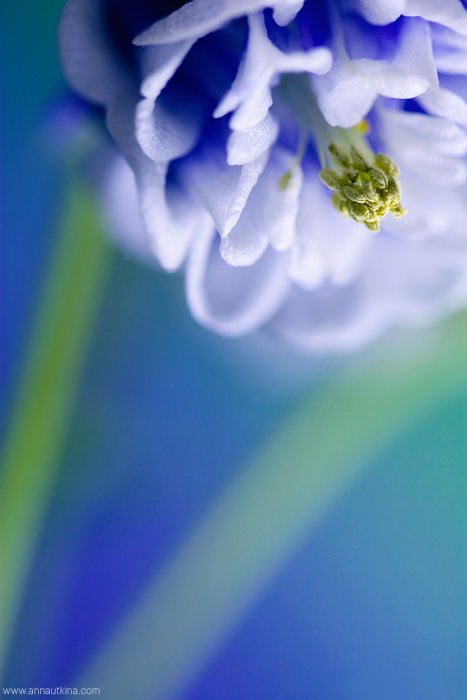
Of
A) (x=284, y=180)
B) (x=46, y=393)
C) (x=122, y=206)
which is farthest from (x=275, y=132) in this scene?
(x=46, y=393)

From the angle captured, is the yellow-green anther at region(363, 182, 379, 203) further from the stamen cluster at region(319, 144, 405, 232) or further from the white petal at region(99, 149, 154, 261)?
the white petal at region(99, 149, 154, 261)

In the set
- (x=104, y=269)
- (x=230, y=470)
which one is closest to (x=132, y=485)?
(x=230, y=470)

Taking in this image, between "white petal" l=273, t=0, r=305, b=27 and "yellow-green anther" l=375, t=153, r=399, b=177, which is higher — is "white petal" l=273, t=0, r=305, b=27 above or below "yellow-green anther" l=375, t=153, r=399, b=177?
above

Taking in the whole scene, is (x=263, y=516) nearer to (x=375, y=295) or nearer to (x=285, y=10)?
(x=375, y=295)

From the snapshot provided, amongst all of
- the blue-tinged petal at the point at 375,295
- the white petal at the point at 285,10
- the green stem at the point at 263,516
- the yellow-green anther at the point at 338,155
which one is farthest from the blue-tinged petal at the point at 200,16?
the green stem at the point at 263,516

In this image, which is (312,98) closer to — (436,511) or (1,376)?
(1,376)

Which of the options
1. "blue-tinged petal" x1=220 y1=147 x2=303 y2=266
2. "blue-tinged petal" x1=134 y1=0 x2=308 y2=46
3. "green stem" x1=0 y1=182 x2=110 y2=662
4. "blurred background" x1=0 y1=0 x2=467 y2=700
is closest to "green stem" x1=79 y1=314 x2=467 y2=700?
Result: "blurred background" x1=0 y1=0 x2=467 y2=700
